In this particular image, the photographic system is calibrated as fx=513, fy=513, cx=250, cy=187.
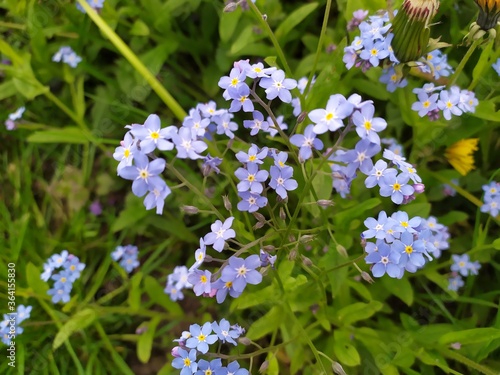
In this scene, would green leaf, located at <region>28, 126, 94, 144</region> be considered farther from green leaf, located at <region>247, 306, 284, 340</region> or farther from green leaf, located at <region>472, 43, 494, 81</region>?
green leaf, located at <region>472, 43, 494, 81</region>

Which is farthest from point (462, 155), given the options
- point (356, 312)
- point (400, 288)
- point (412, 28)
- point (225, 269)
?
point (225, 269)

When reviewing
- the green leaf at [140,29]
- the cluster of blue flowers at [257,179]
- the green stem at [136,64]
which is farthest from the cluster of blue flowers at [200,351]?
the green leaf at [140,29]

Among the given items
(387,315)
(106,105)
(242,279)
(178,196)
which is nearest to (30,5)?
(106,105)

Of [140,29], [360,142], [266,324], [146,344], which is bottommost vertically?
[146,344]

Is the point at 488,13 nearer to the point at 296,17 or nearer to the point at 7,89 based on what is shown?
the point at 296,17

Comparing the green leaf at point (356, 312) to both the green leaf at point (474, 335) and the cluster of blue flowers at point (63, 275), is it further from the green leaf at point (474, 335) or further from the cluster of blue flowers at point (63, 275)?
the cluster of blue flowers at point (63, 275)

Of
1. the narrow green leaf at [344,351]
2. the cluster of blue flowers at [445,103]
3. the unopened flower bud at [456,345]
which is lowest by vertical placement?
the unopened flower bud at [456,345]

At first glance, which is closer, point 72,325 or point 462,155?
point 72,325
